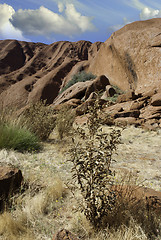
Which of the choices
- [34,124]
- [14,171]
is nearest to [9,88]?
[34,124]

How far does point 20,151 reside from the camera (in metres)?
4.12

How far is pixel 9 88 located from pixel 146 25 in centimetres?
1963

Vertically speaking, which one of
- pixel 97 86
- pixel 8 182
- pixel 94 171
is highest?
pixel 97 86

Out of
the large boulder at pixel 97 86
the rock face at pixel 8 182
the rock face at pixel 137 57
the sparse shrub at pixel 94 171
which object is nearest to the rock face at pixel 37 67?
the large boulder at pixel 97 86

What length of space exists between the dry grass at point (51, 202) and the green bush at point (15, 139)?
0.36 meters

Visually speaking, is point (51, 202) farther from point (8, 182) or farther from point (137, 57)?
point (137, 57)

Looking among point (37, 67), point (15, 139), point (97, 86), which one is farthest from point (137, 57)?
point (37, 67)

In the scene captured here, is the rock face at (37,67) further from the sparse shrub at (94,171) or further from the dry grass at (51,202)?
the sparse shrub at (94,171)

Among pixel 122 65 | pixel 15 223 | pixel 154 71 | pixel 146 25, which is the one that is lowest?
pixel 15 223

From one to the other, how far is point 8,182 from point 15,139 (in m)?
2.00

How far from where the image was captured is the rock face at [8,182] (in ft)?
7.13

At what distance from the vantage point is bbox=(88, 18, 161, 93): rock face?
37.5ft

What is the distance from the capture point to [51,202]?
2.22 metres

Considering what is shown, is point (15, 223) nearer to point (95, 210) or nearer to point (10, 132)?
point (95, 210)
